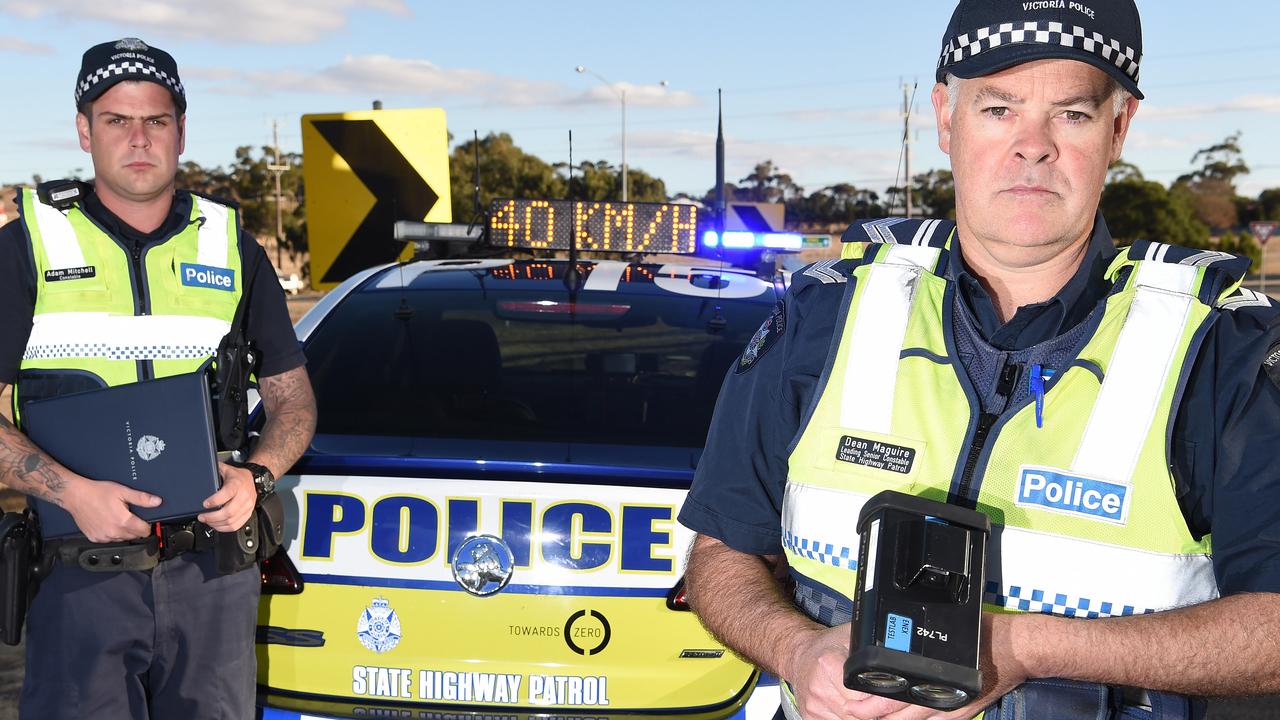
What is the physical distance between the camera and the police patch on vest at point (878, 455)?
5.07 feet

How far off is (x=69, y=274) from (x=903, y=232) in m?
1.84

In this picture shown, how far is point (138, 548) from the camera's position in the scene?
252cm

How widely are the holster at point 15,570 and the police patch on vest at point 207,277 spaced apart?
62 centimetres

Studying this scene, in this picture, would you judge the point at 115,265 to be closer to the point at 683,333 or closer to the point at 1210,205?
the point at 683,333

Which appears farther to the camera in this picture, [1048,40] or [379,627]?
[379,627]

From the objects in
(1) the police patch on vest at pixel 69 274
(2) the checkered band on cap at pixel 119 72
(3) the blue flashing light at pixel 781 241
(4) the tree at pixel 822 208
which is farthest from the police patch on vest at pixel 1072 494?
(4) the tree at pixel 822 208

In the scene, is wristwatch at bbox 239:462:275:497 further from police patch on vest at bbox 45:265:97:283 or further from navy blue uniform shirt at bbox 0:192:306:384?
police patch on vest at bbox 45:265:97:283

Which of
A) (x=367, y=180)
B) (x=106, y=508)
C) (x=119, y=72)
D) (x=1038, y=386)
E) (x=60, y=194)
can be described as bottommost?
(x=106, y=508)

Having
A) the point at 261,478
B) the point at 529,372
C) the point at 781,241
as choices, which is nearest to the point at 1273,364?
the point at 261,478

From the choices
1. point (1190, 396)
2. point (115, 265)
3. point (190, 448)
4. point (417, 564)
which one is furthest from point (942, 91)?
point (115, 265)

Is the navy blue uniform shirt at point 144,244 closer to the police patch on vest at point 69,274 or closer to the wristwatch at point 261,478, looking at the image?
the police patch on vest at point 69,274

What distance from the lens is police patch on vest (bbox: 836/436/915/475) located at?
1.55 m

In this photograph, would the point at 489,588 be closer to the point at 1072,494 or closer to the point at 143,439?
the point at 143,439

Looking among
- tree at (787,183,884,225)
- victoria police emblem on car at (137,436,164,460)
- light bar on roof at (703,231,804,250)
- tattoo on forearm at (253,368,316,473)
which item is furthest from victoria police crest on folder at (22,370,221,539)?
tree at (787,183,884,225)
